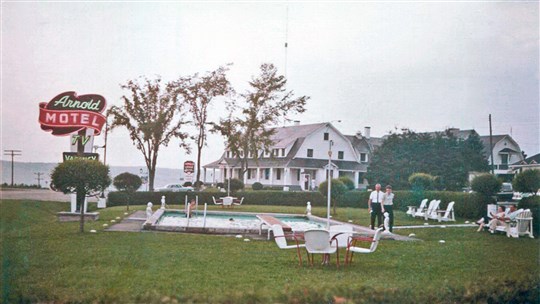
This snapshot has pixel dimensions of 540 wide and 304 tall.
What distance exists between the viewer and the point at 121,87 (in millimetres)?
8898

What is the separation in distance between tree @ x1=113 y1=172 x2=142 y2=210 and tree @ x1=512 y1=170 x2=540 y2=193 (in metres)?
7.37

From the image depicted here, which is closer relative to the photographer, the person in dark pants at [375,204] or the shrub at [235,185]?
the shrub at [235,185]

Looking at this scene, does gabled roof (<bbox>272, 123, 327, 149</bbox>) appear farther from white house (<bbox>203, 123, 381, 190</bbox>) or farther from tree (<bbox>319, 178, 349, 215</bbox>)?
tree (<bbox>319, 178, 349, 215</bbox>)

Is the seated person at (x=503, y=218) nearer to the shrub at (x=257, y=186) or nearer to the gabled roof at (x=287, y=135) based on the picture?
the gabled roof at (x=287, y=135)

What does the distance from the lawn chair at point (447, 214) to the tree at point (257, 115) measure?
5.28 meters

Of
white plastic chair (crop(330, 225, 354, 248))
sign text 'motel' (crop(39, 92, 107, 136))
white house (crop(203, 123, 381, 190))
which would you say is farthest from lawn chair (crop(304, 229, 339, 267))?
sign text 'motel' (crop(39, 92, 107, 136))

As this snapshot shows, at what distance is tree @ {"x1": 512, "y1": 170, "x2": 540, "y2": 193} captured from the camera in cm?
1216

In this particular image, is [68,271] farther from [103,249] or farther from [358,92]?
[358,92]

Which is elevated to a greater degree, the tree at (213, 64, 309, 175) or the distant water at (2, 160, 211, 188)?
the tree at (213, 64, 309, 175)

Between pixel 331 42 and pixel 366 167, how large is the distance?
2.64 m

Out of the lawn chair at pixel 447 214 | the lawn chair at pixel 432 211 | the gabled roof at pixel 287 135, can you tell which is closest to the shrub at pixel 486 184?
the lawn chair at pixel 447 214

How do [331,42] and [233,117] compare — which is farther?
[331,42]

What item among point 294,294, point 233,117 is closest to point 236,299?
point 294,294

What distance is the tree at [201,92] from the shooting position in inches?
344
